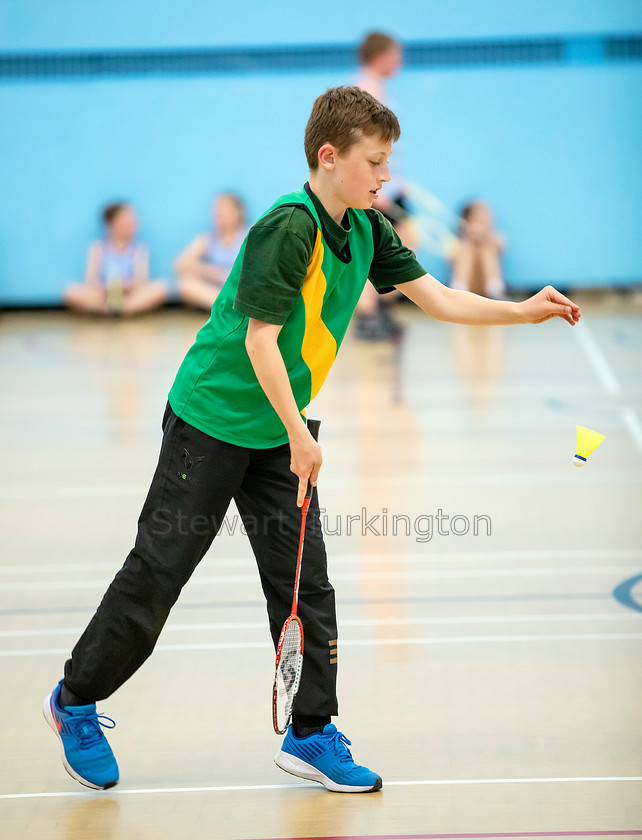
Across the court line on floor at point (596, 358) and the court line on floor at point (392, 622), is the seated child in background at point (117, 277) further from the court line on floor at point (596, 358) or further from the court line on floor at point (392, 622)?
the court line on floor at point (392, 622)

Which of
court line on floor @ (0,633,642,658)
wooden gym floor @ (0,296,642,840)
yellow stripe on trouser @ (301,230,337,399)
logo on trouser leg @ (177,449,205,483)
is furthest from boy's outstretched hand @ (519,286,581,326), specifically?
court line on floor @ (0,633,642,658)

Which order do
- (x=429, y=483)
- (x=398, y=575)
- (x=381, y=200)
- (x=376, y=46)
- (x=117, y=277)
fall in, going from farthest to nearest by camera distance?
(x=117, y=277) < (x=381, y=200) < (x=376, y=46) < (x=429, y=483) < (x=398, y=575)

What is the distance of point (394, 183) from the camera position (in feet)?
30.3

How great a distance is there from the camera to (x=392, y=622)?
13.1 feet

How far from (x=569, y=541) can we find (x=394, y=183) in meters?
5.14

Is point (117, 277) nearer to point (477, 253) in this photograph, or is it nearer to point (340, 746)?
point (477, 253)

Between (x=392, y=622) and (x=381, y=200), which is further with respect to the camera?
(x=381, y=200)

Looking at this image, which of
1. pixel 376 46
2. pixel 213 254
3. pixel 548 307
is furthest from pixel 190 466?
pixel 213 254

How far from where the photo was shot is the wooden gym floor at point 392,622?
282 centimetres

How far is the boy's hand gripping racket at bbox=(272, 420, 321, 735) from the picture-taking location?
2766 mm

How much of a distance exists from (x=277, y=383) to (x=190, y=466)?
14.3 inches

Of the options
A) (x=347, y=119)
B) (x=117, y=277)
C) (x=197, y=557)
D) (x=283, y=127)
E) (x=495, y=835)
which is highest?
(x=283, y=127)

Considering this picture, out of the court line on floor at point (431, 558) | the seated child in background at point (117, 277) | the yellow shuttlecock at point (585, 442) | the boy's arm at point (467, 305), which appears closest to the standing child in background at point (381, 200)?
the seated child in background at point (117, 277)

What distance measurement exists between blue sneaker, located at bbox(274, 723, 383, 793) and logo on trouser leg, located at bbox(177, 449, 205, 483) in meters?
0.75
